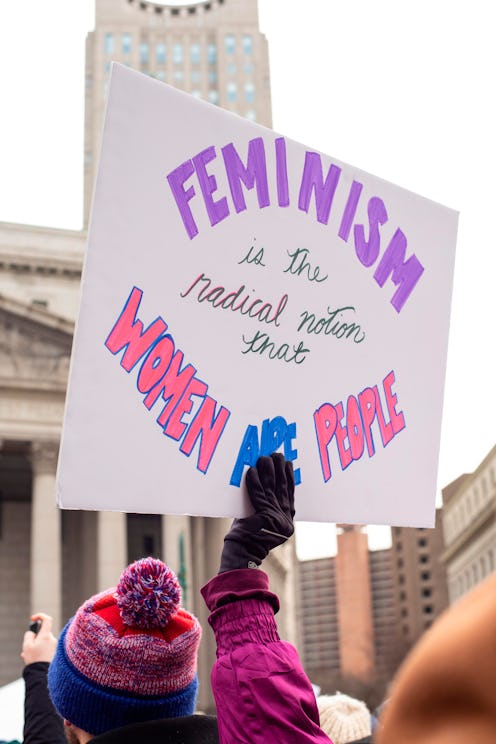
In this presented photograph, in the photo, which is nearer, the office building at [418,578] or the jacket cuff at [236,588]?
the jacket cuff at [236,588]

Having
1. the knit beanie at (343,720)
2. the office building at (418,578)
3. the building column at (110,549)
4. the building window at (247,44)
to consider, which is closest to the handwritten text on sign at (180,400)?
the knit beanie at (343,720)

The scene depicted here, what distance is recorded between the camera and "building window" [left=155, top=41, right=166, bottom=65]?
309 feet

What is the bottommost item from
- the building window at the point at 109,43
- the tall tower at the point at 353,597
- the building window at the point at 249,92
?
the tall tower at the point at 353,597

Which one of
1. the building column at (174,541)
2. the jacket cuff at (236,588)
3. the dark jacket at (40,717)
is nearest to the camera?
the jacket cuff at (236,588)

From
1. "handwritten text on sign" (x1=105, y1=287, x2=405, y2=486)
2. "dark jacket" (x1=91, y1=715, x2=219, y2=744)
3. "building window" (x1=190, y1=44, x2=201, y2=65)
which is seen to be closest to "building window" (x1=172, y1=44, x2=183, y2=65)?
"building window" (x1=190, y1=44, x2=201, y2=65)

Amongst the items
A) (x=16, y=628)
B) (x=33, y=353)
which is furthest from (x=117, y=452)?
(x=16, y=628)

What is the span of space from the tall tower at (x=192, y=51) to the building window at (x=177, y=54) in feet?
0.09

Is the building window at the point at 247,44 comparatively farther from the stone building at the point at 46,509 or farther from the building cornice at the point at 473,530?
the stone building at the point at 46,509

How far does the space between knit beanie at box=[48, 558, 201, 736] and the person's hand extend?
116cm

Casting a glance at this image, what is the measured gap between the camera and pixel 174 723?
2.71 metres

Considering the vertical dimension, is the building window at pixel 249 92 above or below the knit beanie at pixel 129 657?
above

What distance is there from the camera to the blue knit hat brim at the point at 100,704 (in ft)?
8.97

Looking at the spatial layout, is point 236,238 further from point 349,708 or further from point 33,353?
point 33,353

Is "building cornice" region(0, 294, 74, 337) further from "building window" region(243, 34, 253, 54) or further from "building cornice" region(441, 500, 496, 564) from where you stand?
"building window" region(243, 34, 253, 54)
